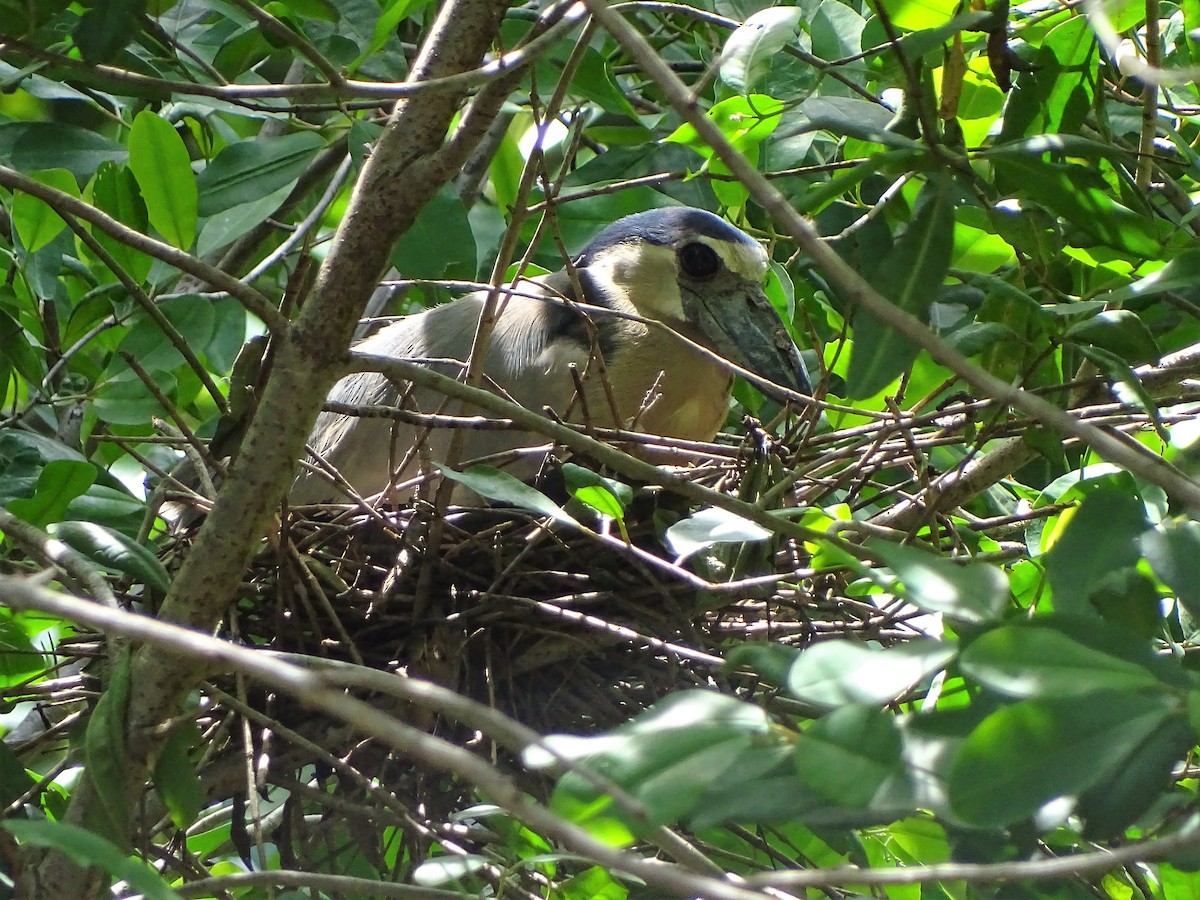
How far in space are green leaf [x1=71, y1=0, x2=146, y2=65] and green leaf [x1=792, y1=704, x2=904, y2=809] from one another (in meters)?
0.82

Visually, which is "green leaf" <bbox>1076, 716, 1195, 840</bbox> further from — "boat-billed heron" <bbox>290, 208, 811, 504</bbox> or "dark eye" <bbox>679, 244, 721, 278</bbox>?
"dark eye" <bbox>679, 244, 721, 278</bbox>

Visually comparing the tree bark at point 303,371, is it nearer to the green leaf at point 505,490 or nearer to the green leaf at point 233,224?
the green leaf at point 505,490

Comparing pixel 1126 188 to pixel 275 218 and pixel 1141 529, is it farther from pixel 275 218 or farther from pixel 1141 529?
pixel 275 218

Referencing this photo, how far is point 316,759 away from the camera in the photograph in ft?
4.73

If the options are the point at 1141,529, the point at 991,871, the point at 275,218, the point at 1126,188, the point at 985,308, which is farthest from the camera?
the point at 275,218

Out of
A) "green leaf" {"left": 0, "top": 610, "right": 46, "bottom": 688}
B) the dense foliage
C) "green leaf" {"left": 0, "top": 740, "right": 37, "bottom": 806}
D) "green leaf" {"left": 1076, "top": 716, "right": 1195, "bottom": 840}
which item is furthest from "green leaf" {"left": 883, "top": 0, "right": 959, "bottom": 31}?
"green leaf" {"left": 0, "top": 610, "right": 46, "bottom": 688}

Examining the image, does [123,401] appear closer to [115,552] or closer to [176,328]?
[176,328]

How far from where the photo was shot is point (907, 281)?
89 cm

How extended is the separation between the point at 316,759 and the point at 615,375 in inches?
36.2

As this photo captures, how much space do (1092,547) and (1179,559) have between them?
5 centimetres

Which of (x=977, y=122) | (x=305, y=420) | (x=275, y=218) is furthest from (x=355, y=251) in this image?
(x=275, y=218)

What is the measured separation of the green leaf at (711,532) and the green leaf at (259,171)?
0.77m

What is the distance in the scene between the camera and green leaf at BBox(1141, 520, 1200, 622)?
0.72 m

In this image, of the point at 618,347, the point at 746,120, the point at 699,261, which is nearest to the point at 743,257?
the point at 699,261
